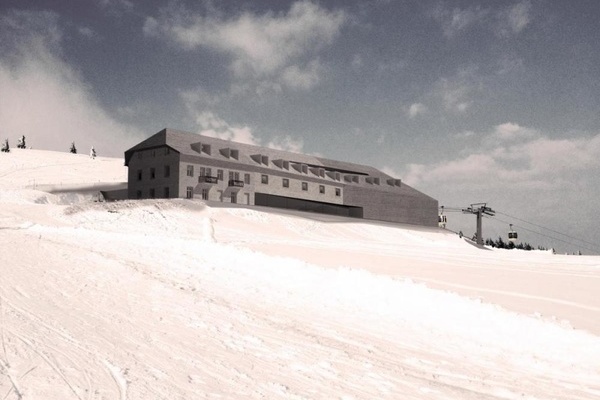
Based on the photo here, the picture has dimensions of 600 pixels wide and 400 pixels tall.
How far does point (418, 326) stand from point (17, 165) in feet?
351

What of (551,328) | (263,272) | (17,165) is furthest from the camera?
(17,165)

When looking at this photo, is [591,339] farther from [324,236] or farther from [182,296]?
[324,236]

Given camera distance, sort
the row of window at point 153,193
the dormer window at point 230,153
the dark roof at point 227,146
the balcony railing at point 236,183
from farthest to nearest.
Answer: the dormer window at point 230,153
the balcony railing at point 236,183
the dark roof at point 227,146
the row of window at point 153,193

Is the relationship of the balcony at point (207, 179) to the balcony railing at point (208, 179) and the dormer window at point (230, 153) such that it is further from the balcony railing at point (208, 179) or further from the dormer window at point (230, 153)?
the dormer window at point (230, 153)

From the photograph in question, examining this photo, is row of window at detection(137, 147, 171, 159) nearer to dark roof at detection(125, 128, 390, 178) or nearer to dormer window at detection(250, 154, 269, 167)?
dark roof at detection(125, 128, 390, 178)

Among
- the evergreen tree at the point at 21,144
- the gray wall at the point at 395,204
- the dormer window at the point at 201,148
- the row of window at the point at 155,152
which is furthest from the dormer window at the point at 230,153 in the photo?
the evergreen tree at the point at 21,144

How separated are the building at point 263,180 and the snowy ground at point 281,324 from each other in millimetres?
33263

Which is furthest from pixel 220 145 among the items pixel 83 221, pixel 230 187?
pixel 83 221

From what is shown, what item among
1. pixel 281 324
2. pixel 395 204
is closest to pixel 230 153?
pixel 395 204

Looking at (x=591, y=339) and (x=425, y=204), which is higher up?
(x=425, y=204)

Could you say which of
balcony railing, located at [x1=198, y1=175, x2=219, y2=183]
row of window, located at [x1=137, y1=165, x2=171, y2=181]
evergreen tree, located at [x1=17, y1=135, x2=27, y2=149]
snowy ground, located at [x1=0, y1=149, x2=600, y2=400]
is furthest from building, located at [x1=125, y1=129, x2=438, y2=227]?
evergreen tree, located at [x1=17, y1=135, x2=27, y2=149]

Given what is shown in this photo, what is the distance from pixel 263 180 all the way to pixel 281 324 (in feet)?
181

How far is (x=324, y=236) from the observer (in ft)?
179

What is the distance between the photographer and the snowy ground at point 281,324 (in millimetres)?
6949
